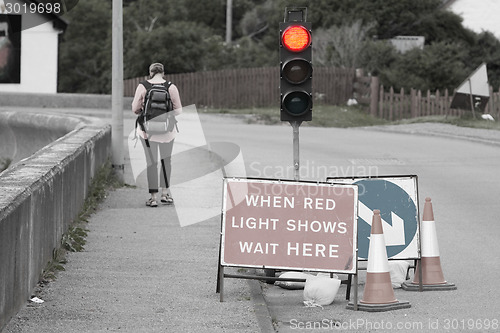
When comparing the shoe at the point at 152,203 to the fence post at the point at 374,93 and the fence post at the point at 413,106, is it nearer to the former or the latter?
the fence post at the point at 413,106

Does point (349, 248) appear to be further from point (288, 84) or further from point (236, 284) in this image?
point (288, 84)

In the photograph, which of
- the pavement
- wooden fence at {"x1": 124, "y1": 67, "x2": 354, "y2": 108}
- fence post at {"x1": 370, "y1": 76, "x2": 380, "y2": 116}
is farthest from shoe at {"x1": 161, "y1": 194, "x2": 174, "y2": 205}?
wooden fence at {"x1": 124, "y1": 67, "x2": 354, "y2": 108}

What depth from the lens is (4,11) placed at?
42344 mm

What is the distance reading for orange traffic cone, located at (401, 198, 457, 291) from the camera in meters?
8.94

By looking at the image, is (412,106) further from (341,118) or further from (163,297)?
(163,297)

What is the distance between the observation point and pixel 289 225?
27.8 feet

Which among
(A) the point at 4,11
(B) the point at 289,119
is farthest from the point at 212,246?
(A) the point at 4,11

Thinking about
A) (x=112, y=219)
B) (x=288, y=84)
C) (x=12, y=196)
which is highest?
(x=288, y=84)

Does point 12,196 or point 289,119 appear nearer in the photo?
point 12,196

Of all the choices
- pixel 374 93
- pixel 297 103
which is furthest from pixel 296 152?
pixel 374 93

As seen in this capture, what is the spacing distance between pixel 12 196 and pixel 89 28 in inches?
2358

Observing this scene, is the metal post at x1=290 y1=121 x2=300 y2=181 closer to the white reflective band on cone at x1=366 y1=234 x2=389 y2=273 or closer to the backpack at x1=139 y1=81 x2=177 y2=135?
the white reflective band on cone at x1=366 y1=234 x2=389 y2=273

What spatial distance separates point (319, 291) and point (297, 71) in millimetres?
2695

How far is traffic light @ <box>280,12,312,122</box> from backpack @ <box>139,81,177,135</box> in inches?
126
